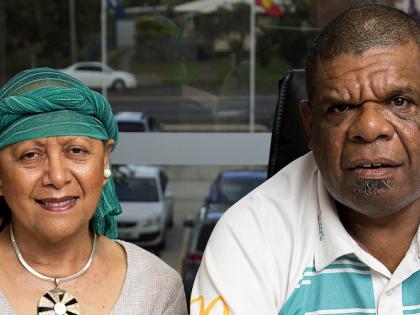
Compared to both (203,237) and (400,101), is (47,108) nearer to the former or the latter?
(400,101)

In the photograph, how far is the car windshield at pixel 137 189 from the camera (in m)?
5.36

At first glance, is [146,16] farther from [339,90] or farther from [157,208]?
[339,90]

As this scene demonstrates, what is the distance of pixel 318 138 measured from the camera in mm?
1952

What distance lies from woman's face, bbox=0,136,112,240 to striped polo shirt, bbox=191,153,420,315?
0.97 feet

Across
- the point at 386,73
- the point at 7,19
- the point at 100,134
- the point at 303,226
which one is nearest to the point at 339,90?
the point at 386,73

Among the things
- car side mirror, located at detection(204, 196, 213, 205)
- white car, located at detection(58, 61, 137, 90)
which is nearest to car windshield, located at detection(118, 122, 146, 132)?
white car, located at detection(58, 61, 137, 90)

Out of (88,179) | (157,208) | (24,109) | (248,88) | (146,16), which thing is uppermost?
(24,109)

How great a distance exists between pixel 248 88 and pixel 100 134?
3.19 meters

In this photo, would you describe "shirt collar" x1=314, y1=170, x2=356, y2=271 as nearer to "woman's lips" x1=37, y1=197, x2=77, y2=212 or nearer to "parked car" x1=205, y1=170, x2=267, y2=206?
"woman's lips" x1=37, y1=197, x2=77, y2=212

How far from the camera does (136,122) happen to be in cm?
476

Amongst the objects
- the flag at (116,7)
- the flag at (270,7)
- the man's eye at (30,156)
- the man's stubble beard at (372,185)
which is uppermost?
the man's stubble beard at (372,185)

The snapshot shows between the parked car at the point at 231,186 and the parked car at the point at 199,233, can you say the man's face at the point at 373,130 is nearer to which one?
the parked car at the point at 231,186

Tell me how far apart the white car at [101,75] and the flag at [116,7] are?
11.9 inches

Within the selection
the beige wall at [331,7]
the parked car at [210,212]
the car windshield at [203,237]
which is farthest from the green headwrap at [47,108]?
the car windshield at [203,237]
